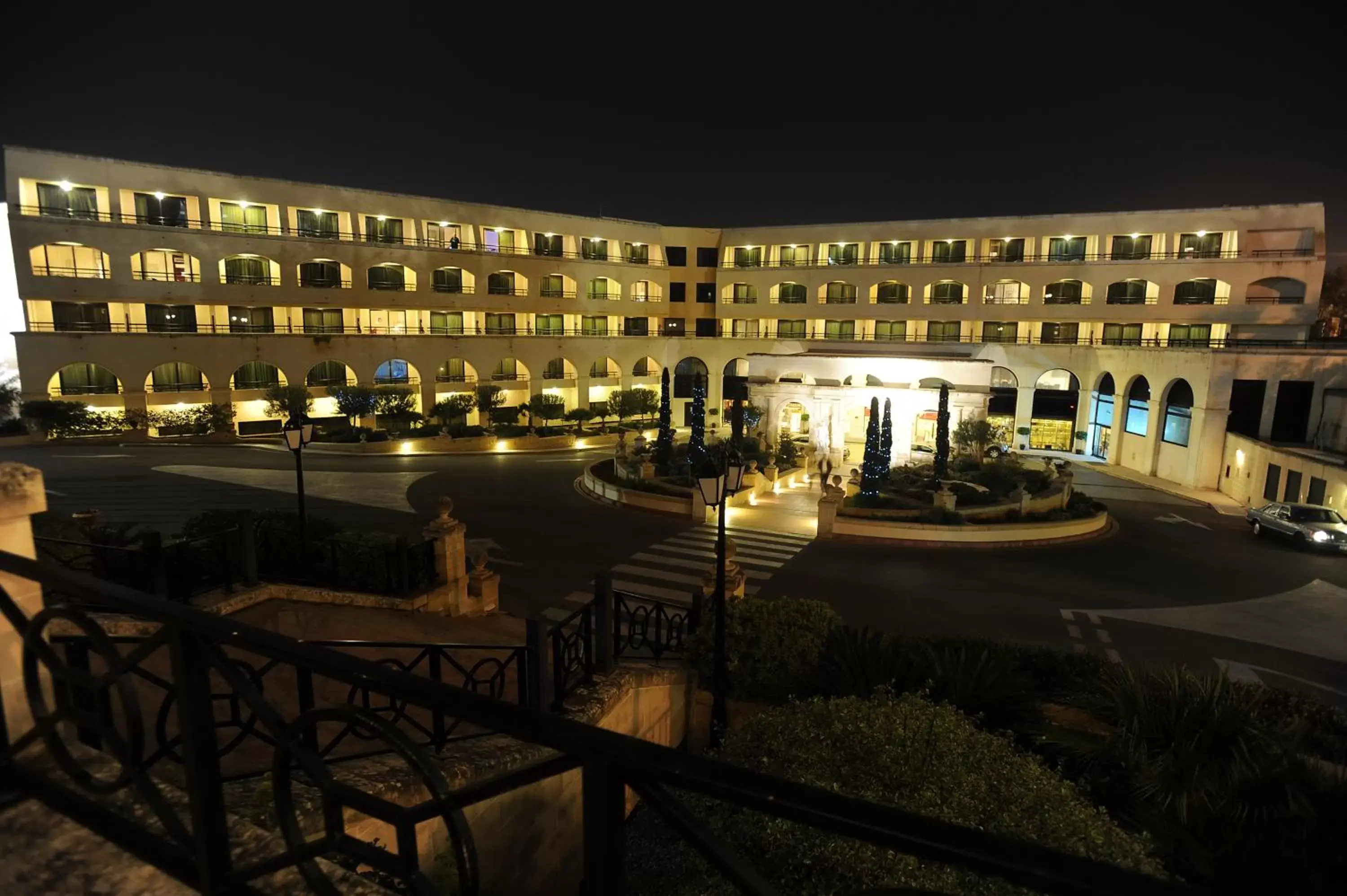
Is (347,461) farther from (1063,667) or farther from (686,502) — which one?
(1063,667)

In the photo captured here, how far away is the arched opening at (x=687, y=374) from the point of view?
190 feet

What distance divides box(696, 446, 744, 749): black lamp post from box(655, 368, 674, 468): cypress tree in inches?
725

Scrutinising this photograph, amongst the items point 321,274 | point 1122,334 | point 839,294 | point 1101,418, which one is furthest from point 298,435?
point 1122,334

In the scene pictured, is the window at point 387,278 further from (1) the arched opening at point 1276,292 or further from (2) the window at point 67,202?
(1) the arched opening at point 1276,292

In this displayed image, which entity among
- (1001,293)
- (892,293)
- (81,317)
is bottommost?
(81,317)

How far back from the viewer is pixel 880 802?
434 centimetres

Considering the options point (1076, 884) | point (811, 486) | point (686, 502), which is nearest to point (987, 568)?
point (686, 502)

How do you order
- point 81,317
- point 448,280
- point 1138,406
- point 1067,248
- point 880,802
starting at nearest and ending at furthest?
1. point 880,802
2. point 81,317
3. point 1138,406
4. point 1067,248
5. point 448,280

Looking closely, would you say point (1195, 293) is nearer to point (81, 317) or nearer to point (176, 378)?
point (176, 378)

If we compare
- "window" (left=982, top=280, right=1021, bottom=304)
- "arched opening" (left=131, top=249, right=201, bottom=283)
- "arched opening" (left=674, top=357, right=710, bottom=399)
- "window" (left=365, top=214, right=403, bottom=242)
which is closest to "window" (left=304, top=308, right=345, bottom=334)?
"window" (left=365, top=214, right=403, bottom=242)

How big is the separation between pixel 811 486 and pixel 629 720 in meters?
23.2

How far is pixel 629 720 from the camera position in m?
9.33

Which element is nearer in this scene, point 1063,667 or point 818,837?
point 818,837

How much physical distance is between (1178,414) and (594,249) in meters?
40.7
